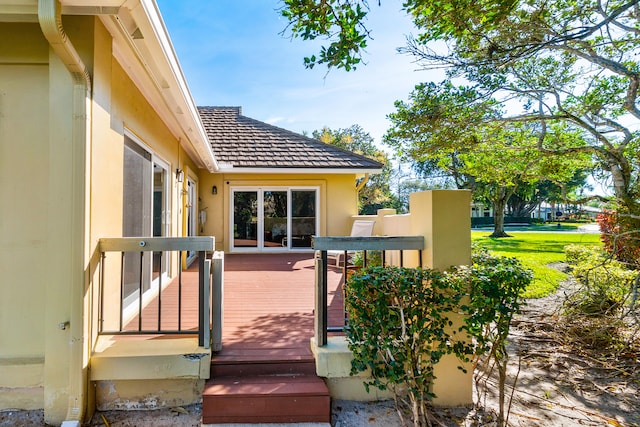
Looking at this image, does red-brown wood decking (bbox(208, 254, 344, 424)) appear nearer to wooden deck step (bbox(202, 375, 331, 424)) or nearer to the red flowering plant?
wooden deck step (bbox(202, 375, 331, 424))

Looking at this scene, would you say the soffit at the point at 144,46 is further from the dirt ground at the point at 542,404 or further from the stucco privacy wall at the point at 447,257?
the dirt ground at the point at 542,404

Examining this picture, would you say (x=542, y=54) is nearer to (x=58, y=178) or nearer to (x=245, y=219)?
(x=58, y=178)

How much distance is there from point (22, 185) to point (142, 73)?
1908mm

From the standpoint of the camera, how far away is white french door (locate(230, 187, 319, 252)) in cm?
991

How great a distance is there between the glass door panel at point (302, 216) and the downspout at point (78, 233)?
24.8 ft

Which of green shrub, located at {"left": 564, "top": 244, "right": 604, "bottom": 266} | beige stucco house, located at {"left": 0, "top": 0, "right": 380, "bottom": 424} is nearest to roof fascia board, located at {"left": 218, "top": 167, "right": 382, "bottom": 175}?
green shrub, located at {"left": 564, "top": 244, "right": 604, "bottom": 266}

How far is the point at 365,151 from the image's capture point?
2817 centimetres

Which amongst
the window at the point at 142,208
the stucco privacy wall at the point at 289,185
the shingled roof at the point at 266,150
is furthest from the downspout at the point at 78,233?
the stucco privacy wall at the point at 289,185

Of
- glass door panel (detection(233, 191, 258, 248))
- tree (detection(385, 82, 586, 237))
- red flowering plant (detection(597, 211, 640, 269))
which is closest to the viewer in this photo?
red flowering plant (detection(597, 211, 640, 269))

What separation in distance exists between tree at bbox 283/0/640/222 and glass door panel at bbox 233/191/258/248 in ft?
22.5

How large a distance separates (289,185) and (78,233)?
7.61 meters

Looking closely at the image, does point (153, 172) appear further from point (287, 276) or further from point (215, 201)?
point (215, 201)

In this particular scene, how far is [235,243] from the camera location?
995cm

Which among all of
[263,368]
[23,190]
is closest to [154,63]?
[23,190]
